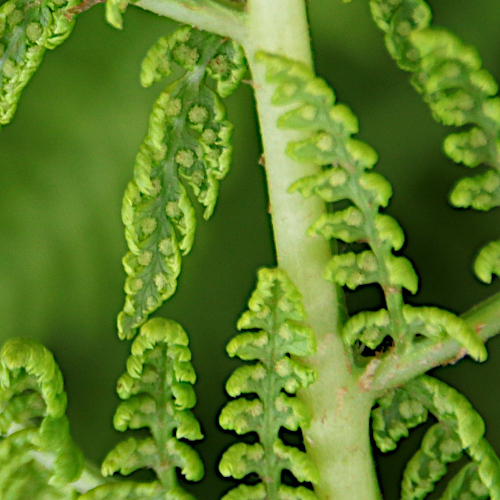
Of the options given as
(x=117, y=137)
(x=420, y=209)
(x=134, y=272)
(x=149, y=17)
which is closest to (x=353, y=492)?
(x=134, y=272)

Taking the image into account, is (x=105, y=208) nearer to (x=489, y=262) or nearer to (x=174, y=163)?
(x=174, y=163)

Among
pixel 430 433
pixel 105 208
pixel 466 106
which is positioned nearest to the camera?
pixel 466 106

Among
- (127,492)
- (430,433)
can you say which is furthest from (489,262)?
(127,492)

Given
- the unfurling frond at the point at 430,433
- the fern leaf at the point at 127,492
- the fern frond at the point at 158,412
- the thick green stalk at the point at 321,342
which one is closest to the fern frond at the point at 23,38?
the thick green stalk at the point at 321,342

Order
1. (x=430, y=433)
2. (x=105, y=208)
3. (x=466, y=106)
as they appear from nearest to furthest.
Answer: (x=466, y=106), (x=430, y=433), (x=105, y=208)

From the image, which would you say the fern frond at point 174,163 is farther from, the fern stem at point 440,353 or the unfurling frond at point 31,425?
the fern stem at point 440,353

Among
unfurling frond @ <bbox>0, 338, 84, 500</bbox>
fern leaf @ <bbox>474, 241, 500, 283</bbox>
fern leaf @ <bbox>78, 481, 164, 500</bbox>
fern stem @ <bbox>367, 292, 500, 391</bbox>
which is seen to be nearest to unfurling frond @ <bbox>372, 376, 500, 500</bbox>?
fern stem @ <bbox>367, 292, 500, 391</bbox>
